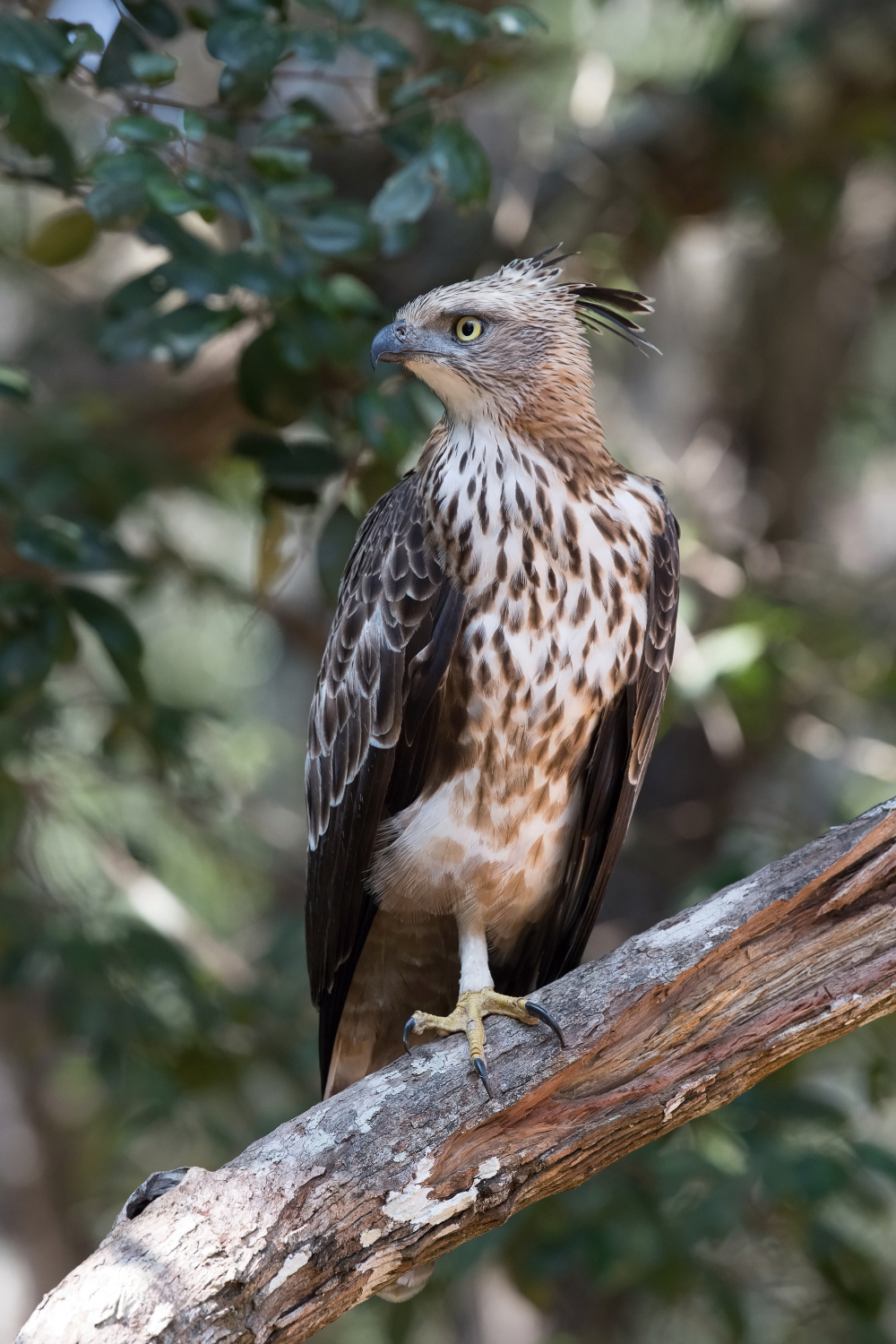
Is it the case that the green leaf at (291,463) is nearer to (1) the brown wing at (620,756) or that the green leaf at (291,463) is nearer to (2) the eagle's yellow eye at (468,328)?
(2) the eagle's yellow eye at (468,328)

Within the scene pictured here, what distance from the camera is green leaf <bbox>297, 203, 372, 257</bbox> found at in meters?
3.06

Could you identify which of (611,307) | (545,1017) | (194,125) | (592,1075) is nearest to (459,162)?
(611,307)

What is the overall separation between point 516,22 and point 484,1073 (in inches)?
89.5

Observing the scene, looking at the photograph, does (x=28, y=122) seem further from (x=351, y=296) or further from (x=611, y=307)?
(x=611, y=307)

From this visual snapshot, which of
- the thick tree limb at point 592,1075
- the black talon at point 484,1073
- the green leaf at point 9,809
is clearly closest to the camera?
the thick tree limb at point 592,1075

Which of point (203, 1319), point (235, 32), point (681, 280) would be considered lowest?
point (203, 1319)

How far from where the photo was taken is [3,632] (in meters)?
3.28

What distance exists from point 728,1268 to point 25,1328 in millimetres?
3347

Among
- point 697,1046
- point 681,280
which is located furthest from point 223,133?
point 681,280

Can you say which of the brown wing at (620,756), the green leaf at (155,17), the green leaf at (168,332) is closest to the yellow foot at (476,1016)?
the brown wing at (620,756)

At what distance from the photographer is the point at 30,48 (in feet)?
8.77

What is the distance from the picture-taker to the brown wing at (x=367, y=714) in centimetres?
291

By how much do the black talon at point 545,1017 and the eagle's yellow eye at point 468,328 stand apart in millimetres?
1482

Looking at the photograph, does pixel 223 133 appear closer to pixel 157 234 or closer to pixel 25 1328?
pixel 157 234
